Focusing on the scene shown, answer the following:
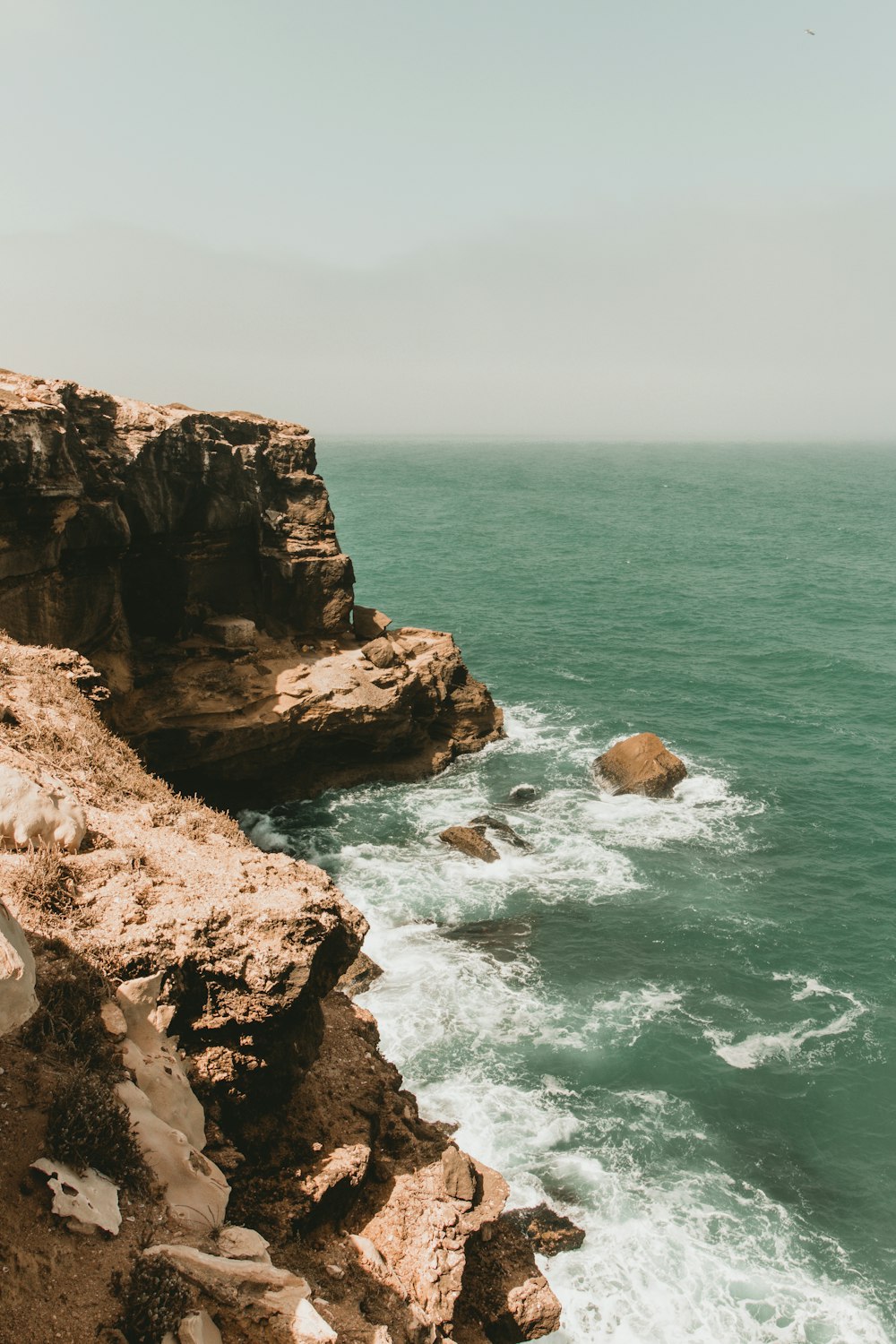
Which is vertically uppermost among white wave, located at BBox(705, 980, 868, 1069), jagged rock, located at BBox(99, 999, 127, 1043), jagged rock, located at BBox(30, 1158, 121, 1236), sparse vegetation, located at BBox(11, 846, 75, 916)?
sparse vegetation, located at BBox(11, 846, 75, 916)

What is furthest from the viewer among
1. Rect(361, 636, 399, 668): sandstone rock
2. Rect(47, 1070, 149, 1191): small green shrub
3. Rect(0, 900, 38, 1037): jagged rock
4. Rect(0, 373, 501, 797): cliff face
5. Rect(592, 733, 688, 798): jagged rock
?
Rect(361, 636, 399, 668): sandstone rock

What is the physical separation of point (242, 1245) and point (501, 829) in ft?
88.8

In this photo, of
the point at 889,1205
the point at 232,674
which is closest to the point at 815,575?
the point at 232,674

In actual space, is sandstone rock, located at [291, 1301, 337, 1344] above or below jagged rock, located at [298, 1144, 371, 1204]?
above

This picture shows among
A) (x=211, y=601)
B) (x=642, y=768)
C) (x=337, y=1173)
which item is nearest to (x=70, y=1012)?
(x=337, y=1173)

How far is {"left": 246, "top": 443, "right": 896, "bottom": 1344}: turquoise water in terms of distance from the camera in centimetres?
1889

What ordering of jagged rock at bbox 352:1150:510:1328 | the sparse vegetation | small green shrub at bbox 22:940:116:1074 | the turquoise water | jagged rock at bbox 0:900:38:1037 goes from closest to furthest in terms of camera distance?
jagged rock at bbox 0:900:38:1037, small green shrub at bbox 22:940:116:1074, jagged rock at bbox 352:1150:510:1328, the sparse vegetation, the turquoise water

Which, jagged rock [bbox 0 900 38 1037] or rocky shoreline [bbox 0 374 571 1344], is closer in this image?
jagged rock [bbox 0 900 38 1037]

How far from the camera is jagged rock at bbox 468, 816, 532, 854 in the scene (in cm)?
3450

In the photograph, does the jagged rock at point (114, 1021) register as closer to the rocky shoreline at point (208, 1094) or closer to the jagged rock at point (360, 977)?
the rocky shoreline at point (208, 1094)

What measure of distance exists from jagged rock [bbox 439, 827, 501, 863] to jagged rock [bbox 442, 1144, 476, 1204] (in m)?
21.0

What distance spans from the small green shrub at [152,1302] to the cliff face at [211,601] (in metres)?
26.1

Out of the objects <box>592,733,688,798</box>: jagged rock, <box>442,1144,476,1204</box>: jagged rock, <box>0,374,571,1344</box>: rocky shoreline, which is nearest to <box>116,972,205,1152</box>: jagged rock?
<box>0,374,571,1344</box>: rocky shoreline

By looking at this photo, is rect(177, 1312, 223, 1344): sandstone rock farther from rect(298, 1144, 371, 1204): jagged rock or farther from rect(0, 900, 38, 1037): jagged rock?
rect(298, 1144, 371, 1204): jagged rock
